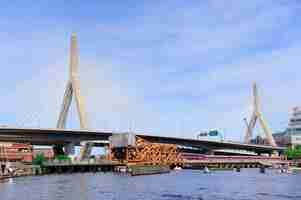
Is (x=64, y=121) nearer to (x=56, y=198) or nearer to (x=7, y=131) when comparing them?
(x=7, y=131)

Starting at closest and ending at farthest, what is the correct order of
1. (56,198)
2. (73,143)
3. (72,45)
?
1. (56,198)
2. (72,45)
3. (73,143)

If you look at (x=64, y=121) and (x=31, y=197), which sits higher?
(x=64, y=121)

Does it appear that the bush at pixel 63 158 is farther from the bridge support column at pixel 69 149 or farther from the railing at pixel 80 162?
the bridge support column at pixel 69 149

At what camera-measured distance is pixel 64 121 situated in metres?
172

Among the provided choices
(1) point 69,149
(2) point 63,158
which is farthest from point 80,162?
(1) point 69,149

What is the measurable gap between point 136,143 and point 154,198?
11757 centimetres

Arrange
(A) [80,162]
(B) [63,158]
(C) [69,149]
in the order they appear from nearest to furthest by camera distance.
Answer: (A) [80,162], (B) [63,158], (C) [69,149]

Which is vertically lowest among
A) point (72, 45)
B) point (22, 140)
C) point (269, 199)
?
point (269, 199)

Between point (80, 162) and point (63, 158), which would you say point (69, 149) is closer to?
point (63, 158)

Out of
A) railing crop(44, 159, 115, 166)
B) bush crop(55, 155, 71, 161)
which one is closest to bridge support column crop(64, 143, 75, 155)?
bush crop(55, 155, 71, 161)

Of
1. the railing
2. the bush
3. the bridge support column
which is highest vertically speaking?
the bridge support column

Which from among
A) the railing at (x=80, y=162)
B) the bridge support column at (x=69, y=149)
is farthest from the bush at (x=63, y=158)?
the bridge support column at (x=69, y=149)

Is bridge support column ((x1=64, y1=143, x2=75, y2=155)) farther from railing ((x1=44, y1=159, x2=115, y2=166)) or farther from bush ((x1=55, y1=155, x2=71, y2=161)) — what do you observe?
railing ((x1=44, y1=159, x2=115, y2=166))

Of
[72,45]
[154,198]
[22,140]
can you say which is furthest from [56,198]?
[22,140]
